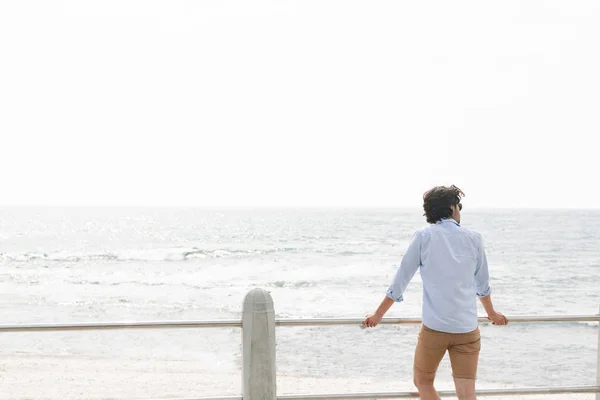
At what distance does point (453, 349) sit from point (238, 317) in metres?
19.2

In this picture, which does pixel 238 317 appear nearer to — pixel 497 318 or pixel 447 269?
pixel 497 318

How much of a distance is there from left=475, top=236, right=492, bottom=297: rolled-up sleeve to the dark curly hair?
0.80 feet

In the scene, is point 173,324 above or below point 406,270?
below

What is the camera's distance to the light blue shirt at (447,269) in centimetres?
330

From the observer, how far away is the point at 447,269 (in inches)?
130

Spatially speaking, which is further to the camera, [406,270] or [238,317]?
[238,317]

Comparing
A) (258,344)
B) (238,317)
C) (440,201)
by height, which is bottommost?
(238,317)

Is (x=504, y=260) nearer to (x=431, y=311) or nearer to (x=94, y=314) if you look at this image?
(x=94, y=314)

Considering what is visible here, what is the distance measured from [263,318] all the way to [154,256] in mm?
44984

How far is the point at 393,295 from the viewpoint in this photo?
342 cm

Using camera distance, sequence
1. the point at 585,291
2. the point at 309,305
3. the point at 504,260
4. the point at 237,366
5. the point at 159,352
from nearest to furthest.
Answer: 1. the point at 237,366
2. the point at 159,352
3. the point at 309,305
4. the point at 585,291
5. the point at 504,260

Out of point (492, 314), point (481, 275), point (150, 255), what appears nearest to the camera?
point (481, 275)

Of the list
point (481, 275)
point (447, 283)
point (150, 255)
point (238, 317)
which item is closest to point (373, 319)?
point (447, 283)

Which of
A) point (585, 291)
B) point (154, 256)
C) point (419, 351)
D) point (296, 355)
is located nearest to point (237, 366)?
point (296, 355)
